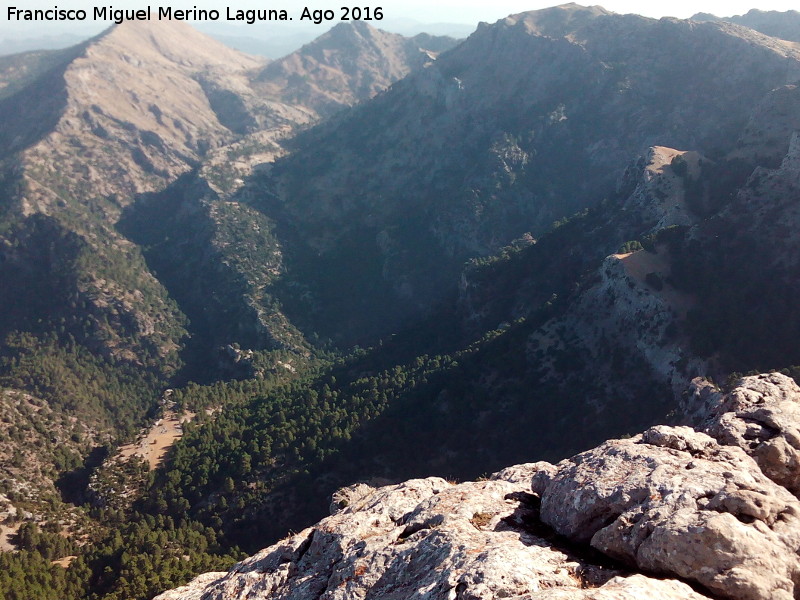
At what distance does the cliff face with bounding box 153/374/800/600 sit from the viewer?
24656 millimetres

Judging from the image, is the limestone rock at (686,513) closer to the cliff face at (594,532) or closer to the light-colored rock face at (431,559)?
the cliff face at (594,532)

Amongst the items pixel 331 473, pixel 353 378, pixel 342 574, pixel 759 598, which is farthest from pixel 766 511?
pixel 353 378

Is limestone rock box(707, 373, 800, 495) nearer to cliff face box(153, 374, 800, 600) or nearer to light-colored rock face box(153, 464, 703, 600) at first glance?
cliff face box(153, 374, 800, 600)

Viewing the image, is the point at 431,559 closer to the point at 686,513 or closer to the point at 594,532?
the point at 594,532

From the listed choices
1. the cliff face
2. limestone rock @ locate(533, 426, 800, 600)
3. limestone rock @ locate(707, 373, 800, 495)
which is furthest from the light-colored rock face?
limestone rock @ locate(707, 373, 800, 495)

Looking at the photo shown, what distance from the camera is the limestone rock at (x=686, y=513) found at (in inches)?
959

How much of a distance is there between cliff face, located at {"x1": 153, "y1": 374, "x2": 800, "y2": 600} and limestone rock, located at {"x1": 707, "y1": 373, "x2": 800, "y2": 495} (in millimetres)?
89

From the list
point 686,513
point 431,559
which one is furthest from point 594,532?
point 431,559

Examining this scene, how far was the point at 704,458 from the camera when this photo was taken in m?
32.4

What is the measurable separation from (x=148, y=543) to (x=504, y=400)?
82799 millimetres

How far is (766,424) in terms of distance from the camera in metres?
36.0

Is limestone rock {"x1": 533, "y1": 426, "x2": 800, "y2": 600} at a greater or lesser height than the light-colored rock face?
greater

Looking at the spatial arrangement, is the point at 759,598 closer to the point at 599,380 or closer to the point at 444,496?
the point at 444,496

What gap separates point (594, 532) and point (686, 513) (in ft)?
15.7
